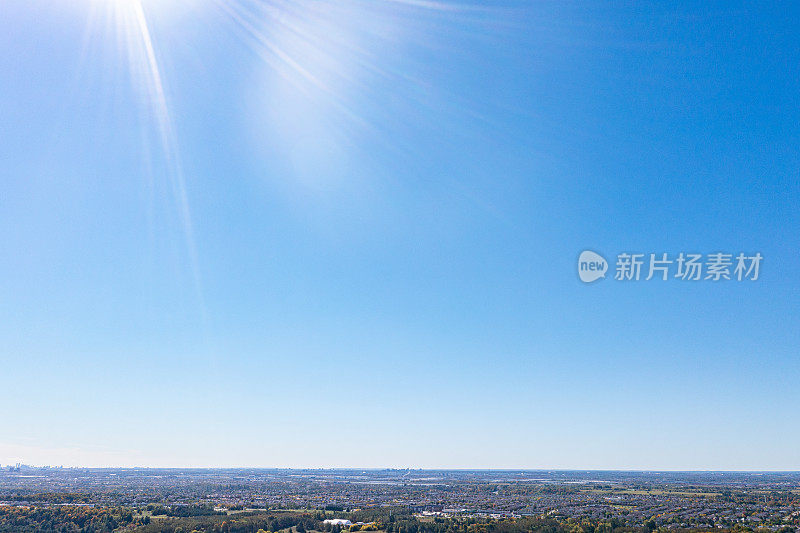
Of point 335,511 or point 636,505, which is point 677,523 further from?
point 335,511

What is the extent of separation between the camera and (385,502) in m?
103

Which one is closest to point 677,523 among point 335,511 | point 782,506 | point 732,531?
point 732,531

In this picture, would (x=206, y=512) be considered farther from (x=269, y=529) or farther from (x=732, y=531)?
(x=732, y=531)

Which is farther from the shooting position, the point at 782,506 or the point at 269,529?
the point at 782,506

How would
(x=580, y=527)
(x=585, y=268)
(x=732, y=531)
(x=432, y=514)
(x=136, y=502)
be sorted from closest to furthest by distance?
(x=585, y=268) < (x=732, y=531) < (x=580, y=527) < (x=432, y=514) < (x=136, y=502)

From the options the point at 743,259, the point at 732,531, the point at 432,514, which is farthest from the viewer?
the point at 432,514

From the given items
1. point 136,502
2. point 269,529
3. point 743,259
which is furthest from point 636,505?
point 136,502

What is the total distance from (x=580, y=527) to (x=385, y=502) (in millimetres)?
49911

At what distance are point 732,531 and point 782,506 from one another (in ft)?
160

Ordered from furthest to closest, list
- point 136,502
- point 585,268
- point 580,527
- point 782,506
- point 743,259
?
point 136,502
point 782,506
point 580,527
point 585,268
point 743,259

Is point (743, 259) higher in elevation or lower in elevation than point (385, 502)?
higher

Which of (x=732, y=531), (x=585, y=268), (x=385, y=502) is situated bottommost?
(x=385, y=502)

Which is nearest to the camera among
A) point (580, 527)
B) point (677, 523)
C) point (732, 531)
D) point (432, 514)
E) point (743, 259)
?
point (743, 259)

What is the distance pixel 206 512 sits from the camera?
80.2 m
